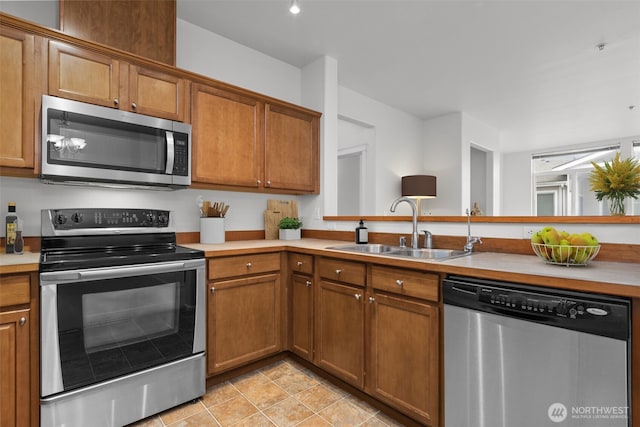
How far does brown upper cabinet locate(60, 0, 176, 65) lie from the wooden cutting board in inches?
55.2

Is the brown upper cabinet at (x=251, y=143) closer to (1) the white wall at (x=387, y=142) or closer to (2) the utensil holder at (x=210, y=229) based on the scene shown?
(2) the utensil holder at (x=210, y=229)

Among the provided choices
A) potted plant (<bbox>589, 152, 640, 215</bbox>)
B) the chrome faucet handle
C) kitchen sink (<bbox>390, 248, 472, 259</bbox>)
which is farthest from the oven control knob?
potted plant (<bbox>589, 152, 640, 215</bbox>)

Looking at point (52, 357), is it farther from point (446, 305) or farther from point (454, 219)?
point (454, 219)

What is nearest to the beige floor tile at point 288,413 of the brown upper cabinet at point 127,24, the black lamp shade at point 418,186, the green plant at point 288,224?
the green plant at point 288,224

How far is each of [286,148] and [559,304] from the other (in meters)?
2.26

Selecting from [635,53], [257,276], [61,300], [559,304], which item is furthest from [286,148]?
[635,53]

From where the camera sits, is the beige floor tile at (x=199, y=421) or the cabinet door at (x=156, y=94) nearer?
the beige floor tile at (x=199, y=421)

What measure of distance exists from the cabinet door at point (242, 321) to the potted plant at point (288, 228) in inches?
25.3

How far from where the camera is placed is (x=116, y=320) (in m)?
1.64

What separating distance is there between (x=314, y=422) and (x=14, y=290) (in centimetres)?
157

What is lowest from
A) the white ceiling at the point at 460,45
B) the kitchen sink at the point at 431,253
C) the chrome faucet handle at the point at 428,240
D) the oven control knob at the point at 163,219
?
the kitchen sink at the point at 431,253

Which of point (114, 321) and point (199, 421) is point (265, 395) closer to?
point (199, 421)

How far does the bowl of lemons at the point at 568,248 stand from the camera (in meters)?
1.33

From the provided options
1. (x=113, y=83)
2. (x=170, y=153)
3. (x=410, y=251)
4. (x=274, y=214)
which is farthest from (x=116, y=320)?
(x=410, y=251)
